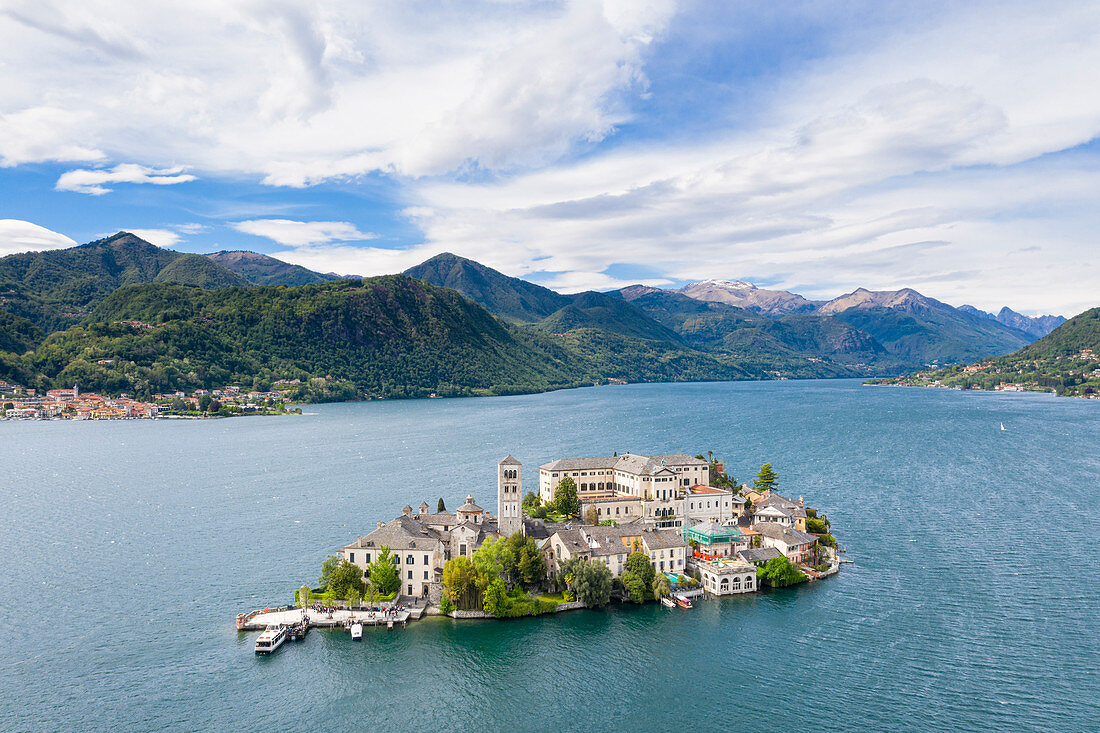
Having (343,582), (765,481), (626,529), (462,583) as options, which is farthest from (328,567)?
(765,481)

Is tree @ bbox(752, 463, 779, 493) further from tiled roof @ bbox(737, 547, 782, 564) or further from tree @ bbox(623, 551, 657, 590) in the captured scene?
tree @ bbox(623, 551, 657, 590)

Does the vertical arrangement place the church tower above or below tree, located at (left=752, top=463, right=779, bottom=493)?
above

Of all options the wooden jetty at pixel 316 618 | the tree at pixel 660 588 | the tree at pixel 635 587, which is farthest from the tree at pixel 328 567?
the tree at pixel 660 588

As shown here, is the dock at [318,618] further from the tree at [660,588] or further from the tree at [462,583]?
the tree at [660,588]

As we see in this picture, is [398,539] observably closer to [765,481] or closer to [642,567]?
[642,567]

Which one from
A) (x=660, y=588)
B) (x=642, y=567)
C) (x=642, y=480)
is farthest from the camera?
(x=642, y=480)

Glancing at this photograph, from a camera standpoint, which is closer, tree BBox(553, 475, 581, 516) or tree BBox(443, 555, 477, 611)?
tree BBox(443, 555, 477, 611)

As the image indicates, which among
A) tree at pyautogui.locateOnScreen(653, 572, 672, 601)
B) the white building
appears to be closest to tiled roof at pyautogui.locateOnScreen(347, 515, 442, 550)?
tree at pyautogui.locateOnScreen(653, 572, 672, 601)

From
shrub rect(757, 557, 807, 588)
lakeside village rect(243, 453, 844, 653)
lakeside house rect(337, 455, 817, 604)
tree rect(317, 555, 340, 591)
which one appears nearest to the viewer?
lakeside village rect(243, 453, 844, 653)
